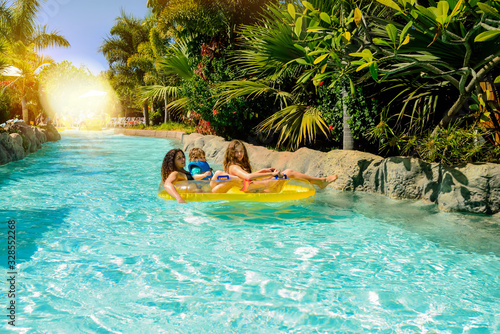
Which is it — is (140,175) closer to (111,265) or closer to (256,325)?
(111,265)

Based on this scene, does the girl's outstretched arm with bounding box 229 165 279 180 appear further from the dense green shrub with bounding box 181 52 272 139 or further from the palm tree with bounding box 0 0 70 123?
the palm tree with bounding box 0 0 70 123

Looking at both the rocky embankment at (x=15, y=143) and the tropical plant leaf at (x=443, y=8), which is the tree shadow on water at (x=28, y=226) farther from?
the rocky embankment at (x=15, y=143)

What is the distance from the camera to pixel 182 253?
13.9 ft

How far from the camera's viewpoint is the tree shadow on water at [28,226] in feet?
14.3

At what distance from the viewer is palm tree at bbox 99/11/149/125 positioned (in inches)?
1266

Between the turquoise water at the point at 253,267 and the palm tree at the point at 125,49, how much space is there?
90.5ft

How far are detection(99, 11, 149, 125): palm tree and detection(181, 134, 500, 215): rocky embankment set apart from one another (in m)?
26.4

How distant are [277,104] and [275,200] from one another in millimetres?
6336

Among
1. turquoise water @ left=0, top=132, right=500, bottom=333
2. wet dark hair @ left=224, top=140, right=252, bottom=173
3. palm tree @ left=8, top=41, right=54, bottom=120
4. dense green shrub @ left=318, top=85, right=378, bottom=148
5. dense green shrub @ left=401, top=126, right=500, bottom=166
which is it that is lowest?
turquoise water @ left=0, top=132, right=500, bottom=333

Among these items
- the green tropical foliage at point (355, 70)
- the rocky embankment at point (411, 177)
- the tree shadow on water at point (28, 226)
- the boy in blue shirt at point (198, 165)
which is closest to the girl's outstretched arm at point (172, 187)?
the boy in blue shirt at point (198, 165)

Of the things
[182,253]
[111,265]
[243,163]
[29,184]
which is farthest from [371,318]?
[29,184]

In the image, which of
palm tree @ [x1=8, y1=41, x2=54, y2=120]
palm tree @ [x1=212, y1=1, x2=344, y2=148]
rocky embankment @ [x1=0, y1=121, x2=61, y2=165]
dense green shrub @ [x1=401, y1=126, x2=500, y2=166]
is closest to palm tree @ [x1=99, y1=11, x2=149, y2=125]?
palm tree @ [x1=8, y1=41, x2=54, y2=120]

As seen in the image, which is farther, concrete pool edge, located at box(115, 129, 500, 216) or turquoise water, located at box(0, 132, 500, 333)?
concrete pool edge, located at box(115, 129, 500, 216)

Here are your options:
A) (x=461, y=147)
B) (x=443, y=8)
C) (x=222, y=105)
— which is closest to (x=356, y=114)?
(x=461, y=147)
